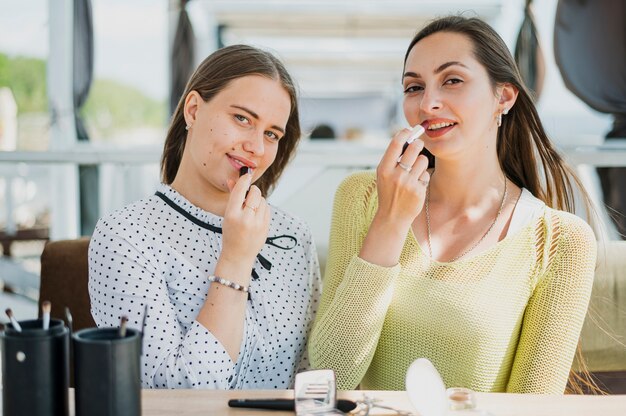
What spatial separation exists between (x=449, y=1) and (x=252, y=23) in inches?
89.3

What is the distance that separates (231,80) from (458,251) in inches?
28.0

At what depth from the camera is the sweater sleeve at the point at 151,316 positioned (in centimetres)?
138

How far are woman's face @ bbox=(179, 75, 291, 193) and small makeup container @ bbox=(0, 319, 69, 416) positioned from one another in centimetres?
72

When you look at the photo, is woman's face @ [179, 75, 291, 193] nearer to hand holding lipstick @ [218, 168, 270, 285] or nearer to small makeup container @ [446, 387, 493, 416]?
hand holding lipstick @ [218, 168, 270, 285]

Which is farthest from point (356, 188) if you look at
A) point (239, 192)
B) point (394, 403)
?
point (394, 403)

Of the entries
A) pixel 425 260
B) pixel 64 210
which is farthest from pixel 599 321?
pixel 64 210

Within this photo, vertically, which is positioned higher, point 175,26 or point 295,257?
point 175,26

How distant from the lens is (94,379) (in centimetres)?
92

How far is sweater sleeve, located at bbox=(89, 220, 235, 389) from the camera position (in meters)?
1.38

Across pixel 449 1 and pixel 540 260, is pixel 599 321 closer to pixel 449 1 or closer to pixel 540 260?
pixel 540 260

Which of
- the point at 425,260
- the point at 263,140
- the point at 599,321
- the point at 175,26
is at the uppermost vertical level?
the point at 175,26

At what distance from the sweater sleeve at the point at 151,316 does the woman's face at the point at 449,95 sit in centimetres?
76

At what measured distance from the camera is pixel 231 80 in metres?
1.63

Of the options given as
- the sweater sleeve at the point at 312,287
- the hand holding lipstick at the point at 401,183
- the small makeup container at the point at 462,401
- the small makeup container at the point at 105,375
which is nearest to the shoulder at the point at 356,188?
the sweater sleeve at the point at 312,287
